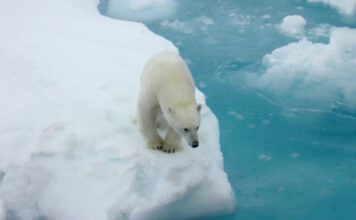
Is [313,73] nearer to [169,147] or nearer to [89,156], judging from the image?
[169,147]

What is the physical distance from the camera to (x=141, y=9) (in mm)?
6602

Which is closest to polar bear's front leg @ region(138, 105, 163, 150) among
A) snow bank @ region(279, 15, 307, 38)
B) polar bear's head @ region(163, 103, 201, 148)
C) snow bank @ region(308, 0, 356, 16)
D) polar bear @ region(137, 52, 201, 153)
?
polar bear @ region(137, 52, 201, 153)

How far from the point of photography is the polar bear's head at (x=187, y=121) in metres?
2.75

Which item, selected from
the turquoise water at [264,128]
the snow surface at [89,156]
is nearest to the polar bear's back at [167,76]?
the snow surface at [89,156]

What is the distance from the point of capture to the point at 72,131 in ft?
10.6

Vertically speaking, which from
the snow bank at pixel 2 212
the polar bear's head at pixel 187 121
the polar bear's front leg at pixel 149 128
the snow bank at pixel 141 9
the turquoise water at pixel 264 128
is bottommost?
the snow bank at pixel 141 9

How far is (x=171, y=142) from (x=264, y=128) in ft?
4.52

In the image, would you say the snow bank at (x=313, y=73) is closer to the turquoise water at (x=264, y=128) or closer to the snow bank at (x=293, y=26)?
the turquoise water at (x=264, y=128)

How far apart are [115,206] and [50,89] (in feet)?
4.02

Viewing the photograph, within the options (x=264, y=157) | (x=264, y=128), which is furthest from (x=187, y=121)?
(x=264, y=128)

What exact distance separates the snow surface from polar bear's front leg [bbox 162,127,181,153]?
4cm

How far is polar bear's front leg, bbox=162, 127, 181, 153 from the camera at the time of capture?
311 centimetres

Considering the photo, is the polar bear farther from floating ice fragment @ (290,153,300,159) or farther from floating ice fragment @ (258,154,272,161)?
floating ice fragment @ (290,153,300,159)

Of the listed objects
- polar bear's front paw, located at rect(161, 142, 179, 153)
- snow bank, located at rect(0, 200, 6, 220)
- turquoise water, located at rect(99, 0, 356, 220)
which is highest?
polar bear's front paw, located at rect(161, 142, 179, 153)
